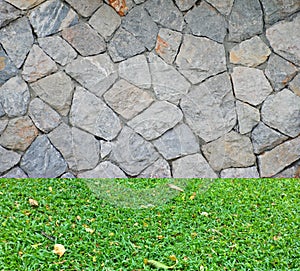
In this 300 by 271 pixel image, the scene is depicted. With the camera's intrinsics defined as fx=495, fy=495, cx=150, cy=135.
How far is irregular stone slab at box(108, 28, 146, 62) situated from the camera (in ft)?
12.3

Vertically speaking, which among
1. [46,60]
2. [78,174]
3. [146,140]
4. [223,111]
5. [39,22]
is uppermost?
[39,22]

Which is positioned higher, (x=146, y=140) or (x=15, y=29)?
(x=15, y=29)

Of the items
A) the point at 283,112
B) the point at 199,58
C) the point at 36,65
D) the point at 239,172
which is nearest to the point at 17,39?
the point at 36,65

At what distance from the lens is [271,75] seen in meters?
3.83

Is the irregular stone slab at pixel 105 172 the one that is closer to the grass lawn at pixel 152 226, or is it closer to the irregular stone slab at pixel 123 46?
the grass lawn at pixel 152 226

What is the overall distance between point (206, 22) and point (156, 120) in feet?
2.75

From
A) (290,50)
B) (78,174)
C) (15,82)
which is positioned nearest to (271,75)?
(290,50)

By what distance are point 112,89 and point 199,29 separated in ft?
2.65

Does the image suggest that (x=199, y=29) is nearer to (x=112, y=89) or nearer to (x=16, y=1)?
(x=112, y=89)

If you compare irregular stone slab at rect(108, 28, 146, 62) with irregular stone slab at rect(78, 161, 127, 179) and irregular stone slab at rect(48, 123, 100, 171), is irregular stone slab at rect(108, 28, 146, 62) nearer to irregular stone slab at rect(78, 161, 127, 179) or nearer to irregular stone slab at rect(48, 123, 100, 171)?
irregular stone slab at rect(48, 123, 100, 171)

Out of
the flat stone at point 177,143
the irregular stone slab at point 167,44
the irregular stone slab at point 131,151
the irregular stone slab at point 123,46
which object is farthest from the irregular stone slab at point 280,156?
the irregular stone slab at point 123,46

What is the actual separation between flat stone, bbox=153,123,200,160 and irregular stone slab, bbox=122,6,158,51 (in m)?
0.72

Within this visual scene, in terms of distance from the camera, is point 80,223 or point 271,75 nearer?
point 80,223

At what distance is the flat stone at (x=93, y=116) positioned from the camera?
3.78m
